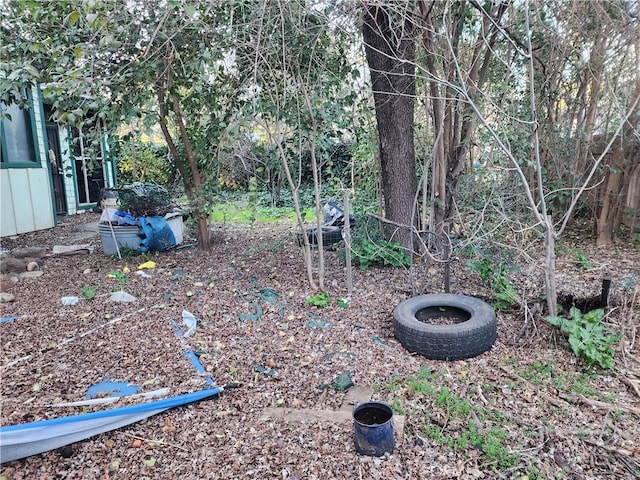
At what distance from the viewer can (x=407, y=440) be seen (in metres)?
2.13

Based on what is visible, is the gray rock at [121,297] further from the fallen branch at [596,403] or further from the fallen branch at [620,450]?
the fallen branch at [620,450]

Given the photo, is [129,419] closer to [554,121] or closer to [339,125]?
[339,125]

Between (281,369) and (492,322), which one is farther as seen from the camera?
(492,322)

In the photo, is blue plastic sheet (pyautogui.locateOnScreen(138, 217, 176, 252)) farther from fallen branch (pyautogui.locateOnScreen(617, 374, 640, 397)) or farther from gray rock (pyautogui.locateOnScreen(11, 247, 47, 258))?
fallen branch (pyautogui.locateOnScreen(617, 374, 640, 397))

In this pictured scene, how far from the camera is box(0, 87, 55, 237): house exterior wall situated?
6.79 metres

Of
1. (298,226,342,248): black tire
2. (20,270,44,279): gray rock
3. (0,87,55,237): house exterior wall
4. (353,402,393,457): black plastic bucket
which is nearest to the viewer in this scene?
(353,402,393,457): black plastic bucket

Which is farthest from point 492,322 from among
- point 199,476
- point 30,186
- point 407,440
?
point 30,186

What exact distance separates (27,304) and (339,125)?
10.9ft

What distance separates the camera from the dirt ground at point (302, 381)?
1.98 metres

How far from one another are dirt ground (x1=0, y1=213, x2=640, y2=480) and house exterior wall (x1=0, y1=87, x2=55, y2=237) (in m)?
3.22

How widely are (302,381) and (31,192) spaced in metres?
6.86

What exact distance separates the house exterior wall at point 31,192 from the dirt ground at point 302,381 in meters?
3.22

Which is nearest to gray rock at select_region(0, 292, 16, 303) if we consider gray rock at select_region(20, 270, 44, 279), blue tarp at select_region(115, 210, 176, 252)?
gray rock at select_region(20, 270, 44, 279)

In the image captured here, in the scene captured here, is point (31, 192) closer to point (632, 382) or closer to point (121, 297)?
point (121, 297)
